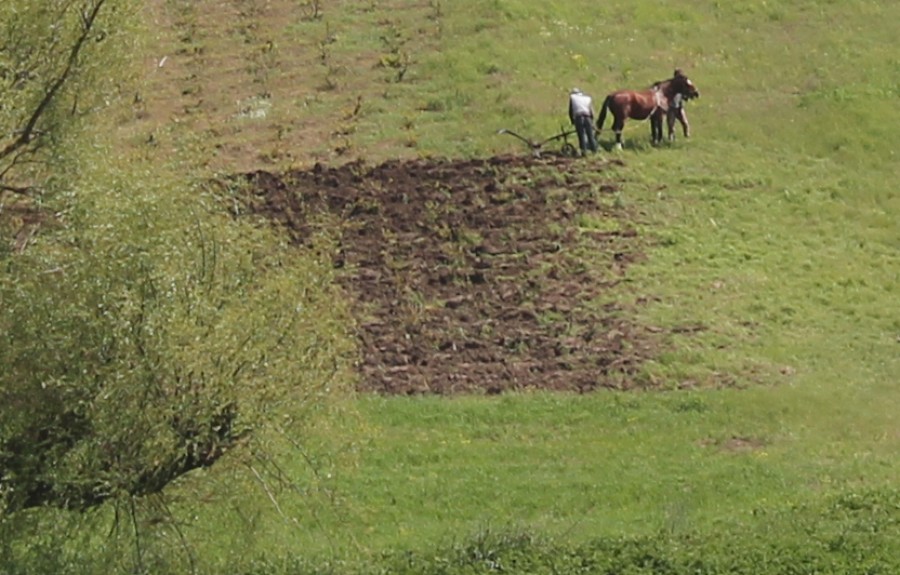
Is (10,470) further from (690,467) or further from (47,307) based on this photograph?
(690,467)

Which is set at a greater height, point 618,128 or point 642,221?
point 618,128

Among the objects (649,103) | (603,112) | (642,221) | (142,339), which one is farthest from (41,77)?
(649,103)

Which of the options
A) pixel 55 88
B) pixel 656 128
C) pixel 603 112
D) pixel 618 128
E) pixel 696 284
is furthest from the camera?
pixel 656 128

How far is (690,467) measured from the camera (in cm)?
2523

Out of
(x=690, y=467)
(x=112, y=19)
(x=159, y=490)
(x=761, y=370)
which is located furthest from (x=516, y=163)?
(x=159, y=490)

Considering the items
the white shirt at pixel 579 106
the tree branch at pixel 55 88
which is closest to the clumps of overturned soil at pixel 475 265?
the white shirt at pixel 579 106

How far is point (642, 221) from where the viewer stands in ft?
112

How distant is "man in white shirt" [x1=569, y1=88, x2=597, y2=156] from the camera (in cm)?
3588

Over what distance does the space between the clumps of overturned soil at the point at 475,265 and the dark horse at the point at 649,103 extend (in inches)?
66.2

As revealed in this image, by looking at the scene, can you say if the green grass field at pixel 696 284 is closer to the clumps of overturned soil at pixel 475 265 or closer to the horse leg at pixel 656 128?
the horse leg at pixel 656 128

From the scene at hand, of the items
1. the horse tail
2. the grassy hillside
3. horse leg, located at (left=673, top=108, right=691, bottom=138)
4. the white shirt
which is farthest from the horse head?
the white shirt

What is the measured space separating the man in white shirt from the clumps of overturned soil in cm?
71

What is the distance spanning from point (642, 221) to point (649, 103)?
12.2ft

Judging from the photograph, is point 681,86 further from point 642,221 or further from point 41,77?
point 41,77
